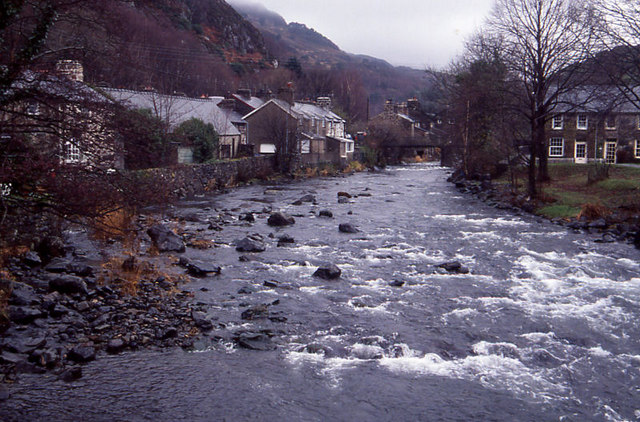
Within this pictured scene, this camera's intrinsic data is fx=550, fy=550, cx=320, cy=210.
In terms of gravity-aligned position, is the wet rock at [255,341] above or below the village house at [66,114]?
below

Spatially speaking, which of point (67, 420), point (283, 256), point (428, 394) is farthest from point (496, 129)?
point (67, 420)

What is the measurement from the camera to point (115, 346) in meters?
10.1

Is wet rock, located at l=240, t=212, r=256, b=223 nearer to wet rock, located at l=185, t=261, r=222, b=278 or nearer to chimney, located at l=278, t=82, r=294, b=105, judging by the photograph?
wet rock, located at l=185, t=261, r=222, b=278

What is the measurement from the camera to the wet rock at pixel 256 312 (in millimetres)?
12328

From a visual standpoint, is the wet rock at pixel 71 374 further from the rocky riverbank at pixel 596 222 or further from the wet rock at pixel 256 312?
the rocky riverbank at pixel 596 222

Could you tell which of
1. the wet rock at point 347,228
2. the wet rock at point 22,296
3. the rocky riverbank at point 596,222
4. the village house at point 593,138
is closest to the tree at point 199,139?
the wet rock at point 347,228

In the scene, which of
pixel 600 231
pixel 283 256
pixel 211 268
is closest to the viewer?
pixel 211 268

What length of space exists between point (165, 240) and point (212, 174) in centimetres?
2064

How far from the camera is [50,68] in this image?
902 cm

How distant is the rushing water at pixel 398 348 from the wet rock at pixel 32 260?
14.4 ft

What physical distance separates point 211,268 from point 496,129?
106 feet

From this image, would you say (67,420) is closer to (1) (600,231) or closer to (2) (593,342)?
(2) (593,342)

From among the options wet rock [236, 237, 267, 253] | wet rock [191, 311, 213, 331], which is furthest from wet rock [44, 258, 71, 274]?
wet rock [236, 237, 267, 253]

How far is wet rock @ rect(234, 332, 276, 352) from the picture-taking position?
10688 mm
